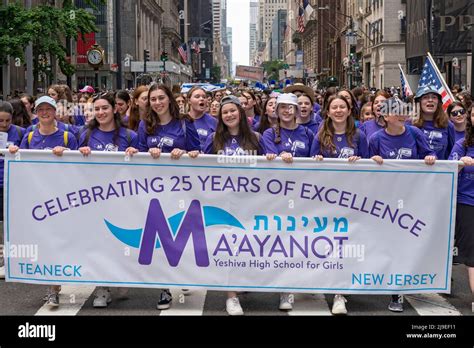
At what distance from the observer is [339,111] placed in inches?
273

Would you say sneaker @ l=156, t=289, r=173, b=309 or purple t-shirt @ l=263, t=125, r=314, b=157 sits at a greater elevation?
purple t-shirt @ l=263, t=125, r=314, b=157

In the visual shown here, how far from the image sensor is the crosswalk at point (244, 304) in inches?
267

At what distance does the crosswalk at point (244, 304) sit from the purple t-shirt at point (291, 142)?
4.59ft

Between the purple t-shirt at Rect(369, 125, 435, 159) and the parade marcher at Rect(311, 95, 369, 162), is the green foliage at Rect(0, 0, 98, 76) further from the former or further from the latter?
the purple t-shirt at Rect(369, 125, 435, 159)

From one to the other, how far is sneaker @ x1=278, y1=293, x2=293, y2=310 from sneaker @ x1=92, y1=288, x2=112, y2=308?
1.60 metres

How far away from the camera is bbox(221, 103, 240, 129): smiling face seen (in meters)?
6.95

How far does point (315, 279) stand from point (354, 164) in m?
1.06

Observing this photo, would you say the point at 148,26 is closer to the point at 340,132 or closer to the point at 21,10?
the point at 21,10

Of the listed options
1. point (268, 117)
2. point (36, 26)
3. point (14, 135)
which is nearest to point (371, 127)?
point (268, 117)

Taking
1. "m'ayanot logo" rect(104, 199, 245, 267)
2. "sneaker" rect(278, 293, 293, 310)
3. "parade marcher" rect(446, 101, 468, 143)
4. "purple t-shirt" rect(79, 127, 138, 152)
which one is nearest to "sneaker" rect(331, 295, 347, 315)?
"sneaker" rect(278, 293, 293, 310)

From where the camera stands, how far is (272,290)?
21.7ft

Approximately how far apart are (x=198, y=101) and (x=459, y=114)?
3.19 metres

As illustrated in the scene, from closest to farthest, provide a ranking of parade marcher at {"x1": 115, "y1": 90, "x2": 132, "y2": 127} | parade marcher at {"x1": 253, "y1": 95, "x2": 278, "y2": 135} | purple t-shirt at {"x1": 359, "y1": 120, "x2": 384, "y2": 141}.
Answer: purple t-shirt at {"x1": 359, "y1": 120, "x2": 384, "y2": 141}, parade marcher at {"x1": 115, "y1": 90, "x2": 132, "y2": 127}, parade marcher at {"x1": 253, "y1": 95, "x2": 278, "y2": 135}

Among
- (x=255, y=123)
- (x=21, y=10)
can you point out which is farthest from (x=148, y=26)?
(x=255, y=123)
